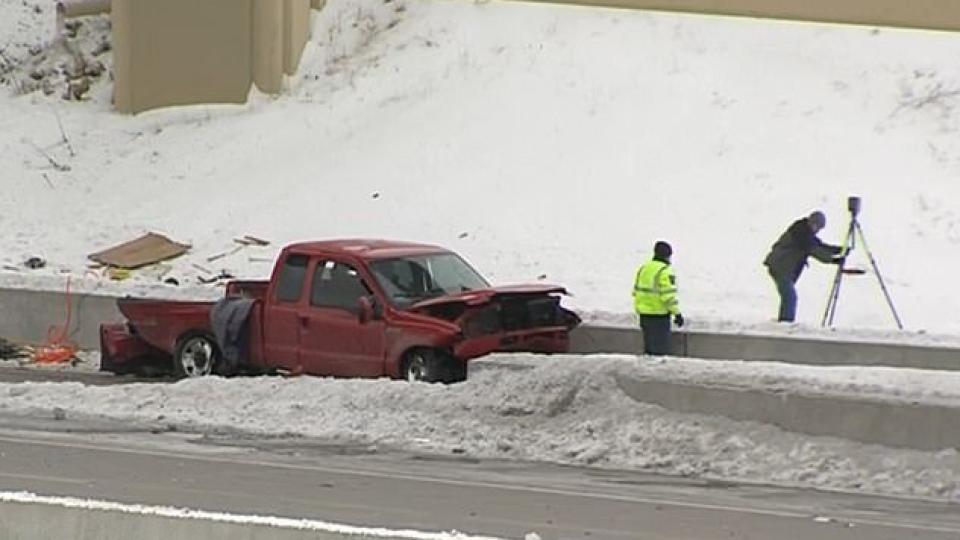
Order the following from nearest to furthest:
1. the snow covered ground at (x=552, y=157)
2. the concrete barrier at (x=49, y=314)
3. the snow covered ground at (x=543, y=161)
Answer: the concrete barrier at (x=49, y=314)
the snow covered ground at (x=543, y=161)
the snow covered ground at (x=552, y=157)

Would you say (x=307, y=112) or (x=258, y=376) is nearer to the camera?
(x=258, y=376)

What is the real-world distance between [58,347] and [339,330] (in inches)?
213

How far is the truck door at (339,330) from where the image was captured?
1752cm

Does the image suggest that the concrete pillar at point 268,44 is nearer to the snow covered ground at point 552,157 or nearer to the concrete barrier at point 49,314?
A: the snow covered ground at point 552,157

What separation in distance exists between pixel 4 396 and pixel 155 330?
293 centimetres

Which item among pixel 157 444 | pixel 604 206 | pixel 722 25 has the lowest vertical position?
pixel 157 444

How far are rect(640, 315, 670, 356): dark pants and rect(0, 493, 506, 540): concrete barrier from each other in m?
11.3

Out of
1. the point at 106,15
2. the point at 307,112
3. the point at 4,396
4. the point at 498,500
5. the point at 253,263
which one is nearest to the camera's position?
the point at 498,500

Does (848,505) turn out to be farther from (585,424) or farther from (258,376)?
(258,376)

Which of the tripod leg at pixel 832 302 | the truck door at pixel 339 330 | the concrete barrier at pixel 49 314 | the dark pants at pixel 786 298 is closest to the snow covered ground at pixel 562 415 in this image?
the truck door at pixel 339 330

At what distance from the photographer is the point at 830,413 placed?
44.6 ft

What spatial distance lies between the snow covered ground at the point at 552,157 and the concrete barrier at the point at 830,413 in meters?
7.41

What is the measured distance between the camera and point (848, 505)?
12133 millimetres

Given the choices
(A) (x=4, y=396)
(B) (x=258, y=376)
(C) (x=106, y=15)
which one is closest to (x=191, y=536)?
(A) (x=4, y=396)
